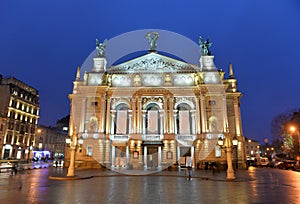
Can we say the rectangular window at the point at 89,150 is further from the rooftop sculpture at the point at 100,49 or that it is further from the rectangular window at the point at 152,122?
the rooftop sculpture at the point at 100,49

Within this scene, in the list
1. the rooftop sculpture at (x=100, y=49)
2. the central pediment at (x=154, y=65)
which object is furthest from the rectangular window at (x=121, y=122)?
the rooftop sculpture at (x=100, y=49)

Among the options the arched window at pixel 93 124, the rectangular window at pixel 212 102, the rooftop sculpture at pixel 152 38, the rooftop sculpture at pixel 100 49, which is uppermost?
the rooftop sculpture at pixel 152 38

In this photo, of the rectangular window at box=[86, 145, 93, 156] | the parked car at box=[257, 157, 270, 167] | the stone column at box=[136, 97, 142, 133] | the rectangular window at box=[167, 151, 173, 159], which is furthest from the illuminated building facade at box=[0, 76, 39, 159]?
the parked car at box=[257, 157, 270, 167]

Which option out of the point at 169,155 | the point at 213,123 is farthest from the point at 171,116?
the point at 213,123

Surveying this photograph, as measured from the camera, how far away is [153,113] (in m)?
41.4

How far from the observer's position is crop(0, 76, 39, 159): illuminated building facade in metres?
56.0

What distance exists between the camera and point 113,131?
137 ft

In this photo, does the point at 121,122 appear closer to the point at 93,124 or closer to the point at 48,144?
Answer: the point at 93,124

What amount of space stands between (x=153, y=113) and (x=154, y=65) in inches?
359

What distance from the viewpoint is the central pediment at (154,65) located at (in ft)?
144

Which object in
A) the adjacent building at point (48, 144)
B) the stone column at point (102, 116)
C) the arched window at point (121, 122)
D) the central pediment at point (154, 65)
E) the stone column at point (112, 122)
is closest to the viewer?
the stone column at point (102, 116)

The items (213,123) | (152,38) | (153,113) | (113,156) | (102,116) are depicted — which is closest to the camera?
(113,156)

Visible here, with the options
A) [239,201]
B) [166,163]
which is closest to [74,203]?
[239,201]

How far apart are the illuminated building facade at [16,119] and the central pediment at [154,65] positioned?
103 ft
